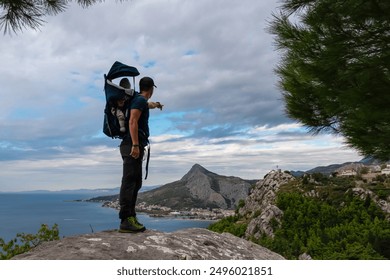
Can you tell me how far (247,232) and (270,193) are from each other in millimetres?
3054

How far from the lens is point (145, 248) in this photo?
391 cm

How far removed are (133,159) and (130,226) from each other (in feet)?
2.63

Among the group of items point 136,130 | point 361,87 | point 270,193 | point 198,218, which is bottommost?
point 198,218

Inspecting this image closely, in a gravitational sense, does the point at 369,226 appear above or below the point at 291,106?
below

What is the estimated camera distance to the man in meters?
4.41

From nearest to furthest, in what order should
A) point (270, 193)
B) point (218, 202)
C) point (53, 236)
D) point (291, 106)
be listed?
point (53, 236)
point (291, 106)
point (270, 193)
point (218, 202)

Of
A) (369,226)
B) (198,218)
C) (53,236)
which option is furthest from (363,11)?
(198,218)

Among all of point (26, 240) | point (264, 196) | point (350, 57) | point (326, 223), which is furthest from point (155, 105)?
point (264, 196)

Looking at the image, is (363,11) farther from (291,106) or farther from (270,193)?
(270,193)

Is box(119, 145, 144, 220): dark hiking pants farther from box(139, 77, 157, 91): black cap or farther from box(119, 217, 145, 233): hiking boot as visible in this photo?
box(139, 77, 157, 91): black cap

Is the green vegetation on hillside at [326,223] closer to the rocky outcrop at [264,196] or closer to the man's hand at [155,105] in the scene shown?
the rocky outcrop at [264,196]

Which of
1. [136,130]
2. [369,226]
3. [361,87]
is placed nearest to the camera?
[136,130]

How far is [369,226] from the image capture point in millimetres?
10656

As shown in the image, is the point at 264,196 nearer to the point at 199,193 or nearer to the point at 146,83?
the point at 146,83
